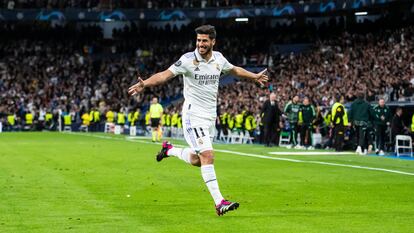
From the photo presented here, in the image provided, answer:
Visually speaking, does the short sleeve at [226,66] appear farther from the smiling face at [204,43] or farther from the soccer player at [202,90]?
the smiling face at [204,43]

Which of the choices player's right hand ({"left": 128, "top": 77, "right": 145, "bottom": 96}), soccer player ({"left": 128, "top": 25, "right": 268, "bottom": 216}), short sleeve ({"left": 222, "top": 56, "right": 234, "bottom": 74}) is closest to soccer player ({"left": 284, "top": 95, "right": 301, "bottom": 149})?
short sleeve ({"left": 222, "top": 56, "right": 234, "bottom": 74})

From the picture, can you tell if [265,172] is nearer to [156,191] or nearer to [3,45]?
[156,191]

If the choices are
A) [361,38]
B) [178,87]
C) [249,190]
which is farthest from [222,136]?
[249,190]

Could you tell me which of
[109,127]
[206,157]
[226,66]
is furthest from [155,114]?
[206,157]

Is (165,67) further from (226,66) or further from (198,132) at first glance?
(198,132)

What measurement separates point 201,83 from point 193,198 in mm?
2333

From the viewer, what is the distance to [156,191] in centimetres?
1396

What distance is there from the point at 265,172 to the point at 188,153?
6.82m

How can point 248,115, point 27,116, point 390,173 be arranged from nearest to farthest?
1. point 390,173
2. point 248,115
3. point 27,116

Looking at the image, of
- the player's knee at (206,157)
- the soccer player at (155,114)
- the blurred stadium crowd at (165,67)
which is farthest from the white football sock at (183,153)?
the soccer player at (155,114)

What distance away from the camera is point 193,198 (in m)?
12.9

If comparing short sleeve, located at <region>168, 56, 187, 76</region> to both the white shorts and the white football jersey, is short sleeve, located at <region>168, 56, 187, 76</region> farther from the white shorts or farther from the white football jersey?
the white shorts

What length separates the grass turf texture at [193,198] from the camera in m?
9.88

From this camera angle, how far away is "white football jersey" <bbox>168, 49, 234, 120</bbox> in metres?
11.3
